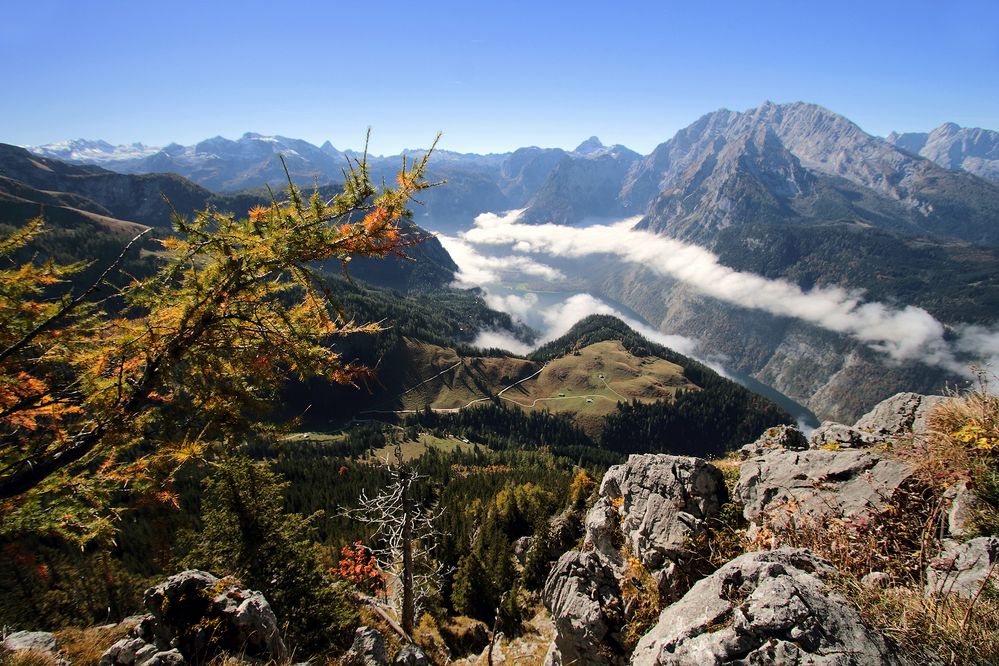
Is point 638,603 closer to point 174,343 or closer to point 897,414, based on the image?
point 174,343

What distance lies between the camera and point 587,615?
15.5 metres

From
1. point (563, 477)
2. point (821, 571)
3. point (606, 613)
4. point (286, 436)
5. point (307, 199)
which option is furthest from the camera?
point (563, 477)

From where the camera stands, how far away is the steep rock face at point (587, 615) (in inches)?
595

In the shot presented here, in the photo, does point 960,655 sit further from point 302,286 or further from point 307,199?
point 307,199

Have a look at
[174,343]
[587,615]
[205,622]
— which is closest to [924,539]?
[587,615]

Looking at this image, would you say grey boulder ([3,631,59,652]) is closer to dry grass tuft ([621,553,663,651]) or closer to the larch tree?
the larch tree

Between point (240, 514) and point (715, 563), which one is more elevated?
point (715, 563)

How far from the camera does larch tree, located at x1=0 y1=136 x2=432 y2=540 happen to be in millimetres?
7434

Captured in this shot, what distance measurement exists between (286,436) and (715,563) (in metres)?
12.9

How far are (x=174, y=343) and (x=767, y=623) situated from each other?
1054cm

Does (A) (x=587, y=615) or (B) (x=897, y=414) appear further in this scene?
(B) (x=897, y=414)

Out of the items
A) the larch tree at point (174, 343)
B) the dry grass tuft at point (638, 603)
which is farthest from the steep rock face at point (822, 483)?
the larch tree at point (174, 343)

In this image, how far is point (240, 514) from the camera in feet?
75.5

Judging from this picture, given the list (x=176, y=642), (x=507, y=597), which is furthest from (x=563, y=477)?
(x=176, y=642)
